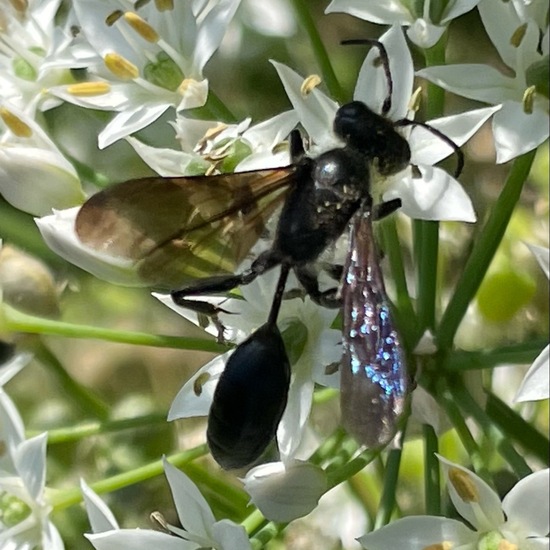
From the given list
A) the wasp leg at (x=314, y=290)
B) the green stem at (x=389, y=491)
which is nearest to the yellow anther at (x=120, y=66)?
the wasp leg at (x=314, y=290)

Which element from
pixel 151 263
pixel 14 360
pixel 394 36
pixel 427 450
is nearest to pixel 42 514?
pixel 14 360

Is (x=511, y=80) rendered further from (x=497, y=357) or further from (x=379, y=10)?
(x=497, y=357)

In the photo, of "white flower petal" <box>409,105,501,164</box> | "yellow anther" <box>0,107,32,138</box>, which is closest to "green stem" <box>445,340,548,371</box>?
"white flower petal" <box>409,105,501,164</box>

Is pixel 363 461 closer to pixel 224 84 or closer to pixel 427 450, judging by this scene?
pixel 427 450

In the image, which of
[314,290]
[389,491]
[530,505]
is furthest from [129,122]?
[530,505]

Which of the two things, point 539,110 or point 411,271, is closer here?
point 539,110

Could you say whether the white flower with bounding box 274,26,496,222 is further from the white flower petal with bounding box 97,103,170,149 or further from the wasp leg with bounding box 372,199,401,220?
the white flower petal with bounding box 97,103,170,149

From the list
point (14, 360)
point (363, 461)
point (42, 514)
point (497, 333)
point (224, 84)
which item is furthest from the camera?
point (224, 84)
